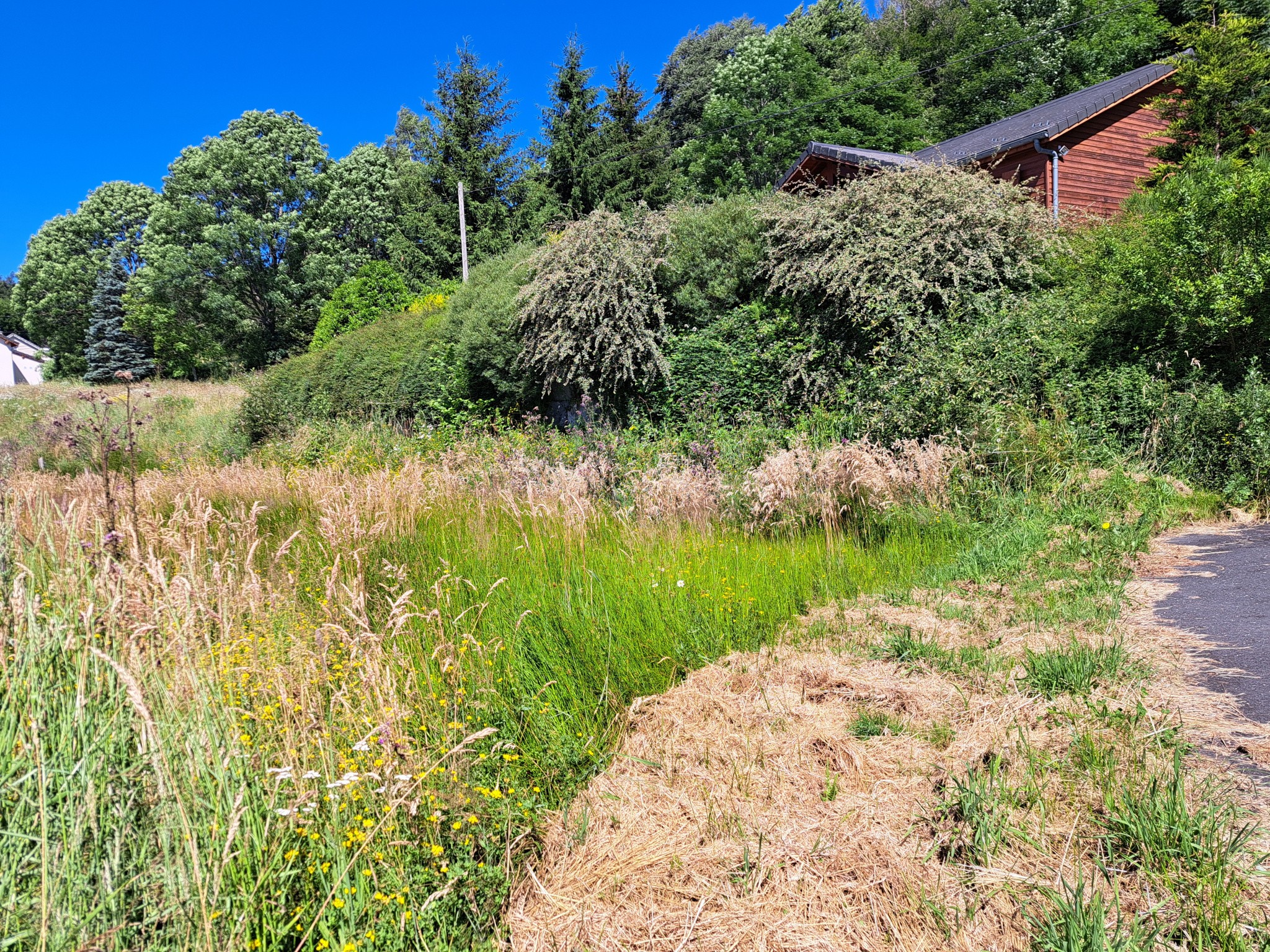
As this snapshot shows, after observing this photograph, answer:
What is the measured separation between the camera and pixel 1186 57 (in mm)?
15891

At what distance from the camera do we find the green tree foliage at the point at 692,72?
42.5 m

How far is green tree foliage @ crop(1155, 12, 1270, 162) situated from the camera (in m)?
14.3

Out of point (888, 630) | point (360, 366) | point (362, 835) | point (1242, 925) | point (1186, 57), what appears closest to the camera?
point (1242, 925)

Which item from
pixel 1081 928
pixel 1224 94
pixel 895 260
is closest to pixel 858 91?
pixel 1224 94

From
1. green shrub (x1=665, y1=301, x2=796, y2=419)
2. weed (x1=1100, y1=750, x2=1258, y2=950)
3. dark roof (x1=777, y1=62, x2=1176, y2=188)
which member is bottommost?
weed (x1=1100, y1=750, x2=1258, y2=950)

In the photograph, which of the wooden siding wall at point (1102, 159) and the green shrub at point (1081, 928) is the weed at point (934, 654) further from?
the wooden siding wall at point (1102, 159)

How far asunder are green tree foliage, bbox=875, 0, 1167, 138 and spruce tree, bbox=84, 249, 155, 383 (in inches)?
1649

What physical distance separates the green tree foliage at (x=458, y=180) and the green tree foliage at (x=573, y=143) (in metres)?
2.24

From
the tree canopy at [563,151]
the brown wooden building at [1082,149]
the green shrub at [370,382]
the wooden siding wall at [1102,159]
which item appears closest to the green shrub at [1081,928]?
the green shrub at [370,382]

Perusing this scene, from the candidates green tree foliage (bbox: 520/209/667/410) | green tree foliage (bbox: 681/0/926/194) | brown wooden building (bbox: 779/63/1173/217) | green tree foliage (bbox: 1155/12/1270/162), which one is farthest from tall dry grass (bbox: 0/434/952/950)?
green tree foliage (bbox: 681/0/926/194)

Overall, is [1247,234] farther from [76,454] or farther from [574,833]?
[76,454]

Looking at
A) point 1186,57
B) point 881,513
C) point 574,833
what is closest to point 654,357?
point 881,513

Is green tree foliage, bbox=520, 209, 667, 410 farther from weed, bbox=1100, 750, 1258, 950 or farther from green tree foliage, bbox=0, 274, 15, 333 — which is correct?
green tree foliage, bbox=0, 274, 15, 333

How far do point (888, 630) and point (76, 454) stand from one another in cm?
1322
